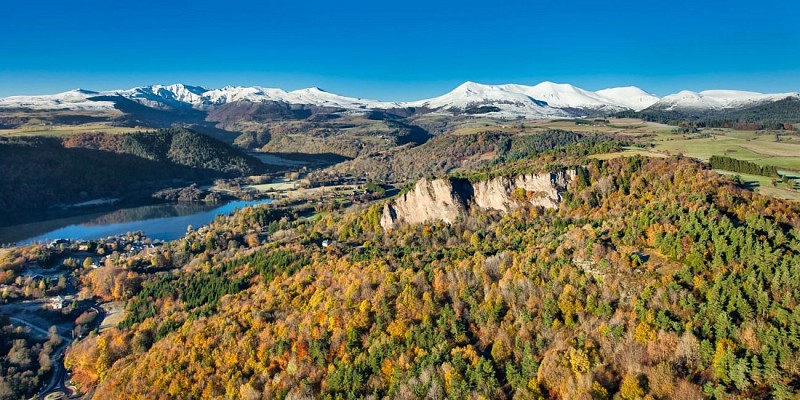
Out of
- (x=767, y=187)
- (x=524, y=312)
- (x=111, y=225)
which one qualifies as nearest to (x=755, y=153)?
(x=767, y=187)

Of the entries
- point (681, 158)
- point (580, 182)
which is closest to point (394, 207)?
point (580, 182)

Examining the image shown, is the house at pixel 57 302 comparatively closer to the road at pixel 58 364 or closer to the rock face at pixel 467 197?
the road at pixel 58 364

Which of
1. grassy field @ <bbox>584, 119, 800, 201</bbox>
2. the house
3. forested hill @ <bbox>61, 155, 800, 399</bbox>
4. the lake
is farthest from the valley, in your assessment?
the lake

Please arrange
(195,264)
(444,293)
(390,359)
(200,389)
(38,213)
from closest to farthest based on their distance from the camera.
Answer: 1. (390,359)
2. (200,389)
3. (444,293)
4. (195,264)
5. (38,213)

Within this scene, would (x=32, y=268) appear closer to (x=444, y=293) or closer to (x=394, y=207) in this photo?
(x=394, y=207)

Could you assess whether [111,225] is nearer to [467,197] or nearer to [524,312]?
[467,197]

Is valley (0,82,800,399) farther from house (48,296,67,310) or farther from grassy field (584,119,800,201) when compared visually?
grassy field (584,119,800,201)

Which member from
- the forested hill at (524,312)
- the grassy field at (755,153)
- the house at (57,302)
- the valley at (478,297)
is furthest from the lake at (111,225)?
the grassy field at (755,153)
